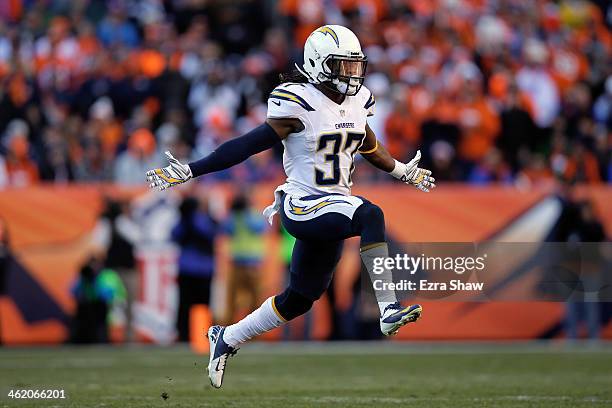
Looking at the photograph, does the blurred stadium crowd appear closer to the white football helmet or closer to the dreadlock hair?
the dreadlock hair

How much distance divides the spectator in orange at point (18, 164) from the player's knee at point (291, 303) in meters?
6.54

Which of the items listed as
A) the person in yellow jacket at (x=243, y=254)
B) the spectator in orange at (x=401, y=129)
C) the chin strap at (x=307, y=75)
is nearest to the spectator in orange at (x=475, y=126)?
the spectator in orange at (x=401, y=129)

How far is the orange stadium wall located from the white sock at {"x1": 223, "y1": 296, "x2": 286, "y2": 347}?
540 centimetres

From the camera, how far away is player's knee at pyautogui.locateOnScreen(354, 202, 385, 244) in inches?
231

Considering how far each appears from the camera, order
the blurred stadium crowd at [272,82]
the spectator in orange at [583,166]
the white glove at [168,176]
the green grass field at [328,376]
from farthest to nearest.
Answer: the blurred stadium crowd at [272,82] < the spectator in orange at [583,166] < the green grass field at [328,376] < the white glove at [168,176]

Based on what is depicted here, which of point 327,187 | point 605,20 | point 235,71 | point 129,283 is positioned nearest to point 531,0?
point 605,20

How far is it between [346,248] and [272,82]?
2.73 metres

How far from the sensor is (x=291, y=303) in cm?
646

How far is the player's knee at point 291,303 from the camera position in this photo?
6441 mm

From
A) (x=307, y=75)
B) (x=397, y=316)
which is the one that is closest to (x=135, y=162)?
(x=307, y=75)

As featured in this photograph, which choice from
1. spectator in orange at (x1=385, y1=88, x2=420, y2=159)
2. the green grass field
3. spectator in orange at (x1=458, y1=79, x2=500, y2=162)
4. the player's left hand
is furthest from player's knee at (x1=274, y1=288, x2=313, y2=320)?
spectator in orange at (x1=458, y1=79, x2=500, y2=162)

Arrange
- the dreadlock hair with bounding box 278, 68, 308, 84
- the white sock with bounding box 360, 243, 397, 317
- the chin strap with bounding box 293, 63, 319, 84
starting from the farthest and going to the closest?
the dreadlock hair with bounding box 278, 68, 308, 84, the chin strap with bounding box 293, 63, 319, 84, the white sock with bounding box 360, 243, 397, 317

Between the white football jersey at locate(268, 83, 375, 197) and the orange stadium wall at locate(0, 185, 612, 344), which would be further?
the orange stadium wall at locate(0, 185, 612, 344)

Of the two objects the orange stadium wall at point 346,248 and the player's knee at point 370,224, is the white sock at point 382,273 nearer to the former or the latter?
the player's knee at point 370,224
